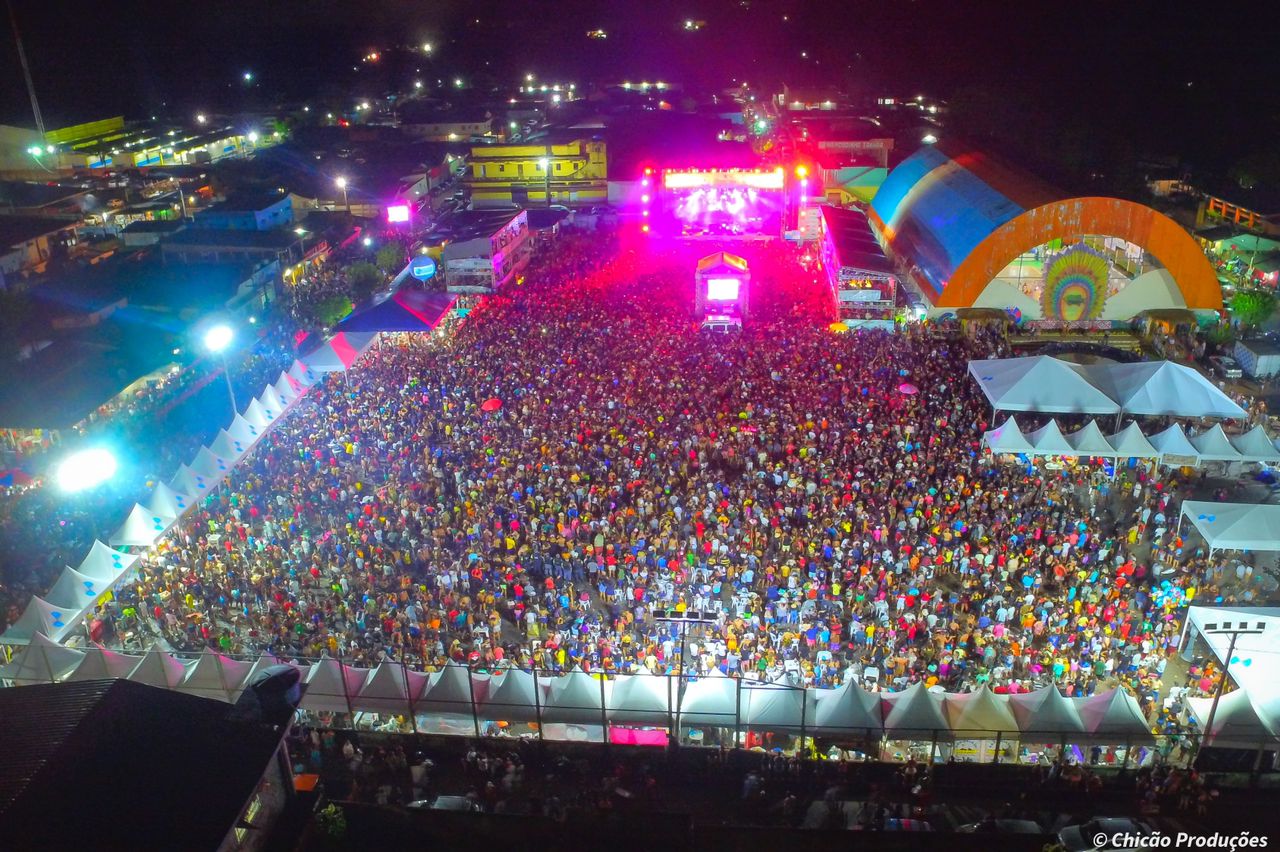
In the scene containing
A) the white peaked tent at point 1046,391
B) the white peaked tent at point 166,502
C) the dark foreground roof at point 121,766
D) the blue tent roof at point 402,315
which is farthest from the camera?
the blue tent roof at point 402,315

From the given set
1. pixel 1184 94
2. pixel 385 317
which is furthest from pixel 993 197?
pixel 1184 94

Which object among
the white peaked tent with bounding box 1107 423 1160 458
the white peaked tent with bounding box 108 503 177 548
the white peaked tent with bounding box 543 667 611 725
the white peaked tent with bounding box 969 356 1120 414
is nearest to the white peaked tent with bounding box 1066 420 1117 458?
the white peaked tent with bounding box 1107 423 1160 458

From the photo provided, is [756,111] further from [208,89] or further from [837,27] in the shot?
[208,89]

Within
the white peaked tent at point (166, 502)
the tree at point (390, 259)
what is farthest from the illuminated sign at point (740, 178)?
the white peaked tent at point (166, 502)

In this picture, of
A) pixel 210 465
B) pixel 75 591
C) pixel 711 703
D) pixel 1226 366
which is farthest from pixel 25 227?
pixel 1226 366

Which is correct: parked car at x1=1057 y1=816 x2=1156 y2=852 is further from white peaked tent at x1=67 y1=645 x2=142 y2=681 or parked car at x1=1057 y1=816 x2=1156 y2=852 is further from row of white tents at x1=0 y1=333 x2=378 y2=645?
row of white tents at x1=0 y1=333 x2=378 y2=645

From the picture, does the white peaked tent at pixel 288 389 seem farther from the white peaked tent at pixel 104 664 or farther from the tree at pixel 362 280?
the tree at pixel 362 280

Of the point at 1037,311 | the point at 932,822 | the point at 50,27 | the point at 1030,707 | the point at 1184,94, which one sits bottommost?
the point at 932,822
